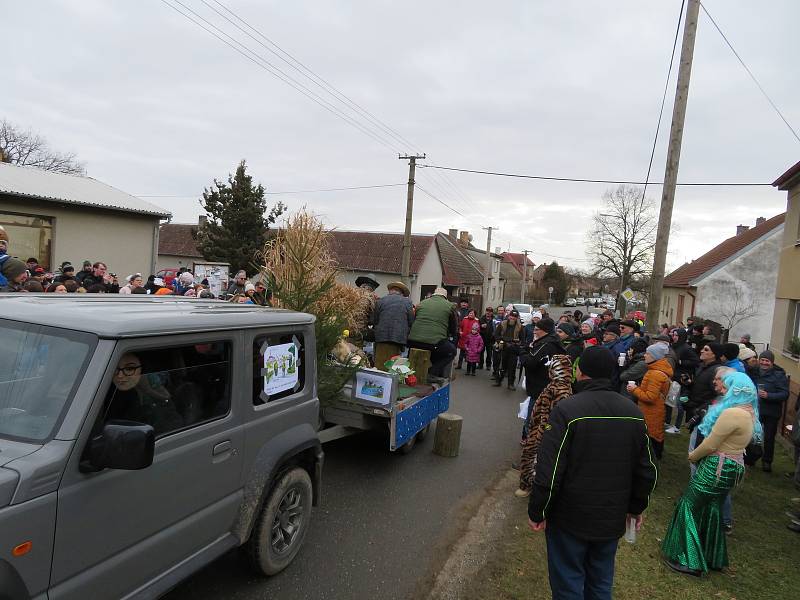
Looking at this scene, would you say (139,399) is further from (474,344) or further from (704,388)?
(474,344)

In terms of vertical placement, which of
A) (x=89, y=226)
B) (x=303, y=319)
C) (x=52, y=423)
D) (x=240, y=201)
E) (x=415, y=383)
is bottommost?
(x=415, y=383)

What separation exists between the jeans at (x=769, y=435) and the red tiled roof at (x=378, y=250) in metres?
25.7

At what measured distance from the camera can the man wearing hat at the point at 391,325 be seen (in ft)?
24.8

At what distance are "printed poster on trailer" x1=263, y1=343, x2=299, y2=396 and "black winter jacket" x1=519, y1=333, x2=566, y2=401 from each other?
3825 millimetres

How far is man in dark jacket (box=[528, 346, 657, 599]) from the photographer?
116 inches

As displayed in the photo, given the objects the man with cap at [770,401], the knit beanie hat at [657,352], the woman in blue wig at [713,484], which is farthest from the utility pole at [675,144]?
the woman in blue wig at [713,484]

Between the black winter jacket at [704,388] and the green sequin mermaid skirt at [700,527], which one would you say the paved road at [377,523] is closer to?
the green sequin mermaid skirt at [700,527]

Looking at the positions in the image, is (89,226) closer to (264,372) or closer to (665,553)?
(264,372)

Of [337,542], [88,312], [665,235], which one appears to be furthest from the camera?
[665,235]

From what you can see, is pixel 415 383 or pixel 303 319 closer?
pixel 303 319

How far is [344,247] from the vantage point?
35938 mm

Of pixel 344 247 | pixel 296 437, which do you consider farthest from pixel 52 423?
pixel 344 247

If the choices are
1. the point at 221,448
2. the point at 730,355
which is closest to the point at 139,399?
the point at 221,448

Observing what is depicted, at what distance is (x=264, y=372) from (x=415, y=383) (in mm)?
4074
